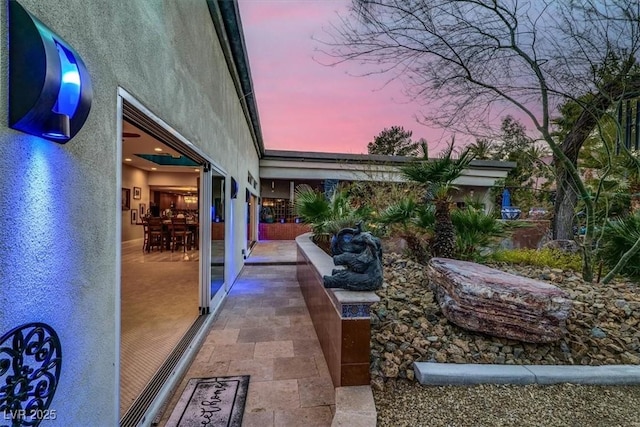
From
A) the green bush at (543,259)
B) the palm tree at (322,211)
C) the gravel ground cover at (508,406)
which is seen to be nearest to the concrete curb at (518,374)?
the gravel ground cover at (508,406)

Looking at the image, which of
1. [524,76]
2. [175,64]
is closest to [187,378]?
[175,64]

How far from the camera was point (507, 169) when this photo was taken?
17344mm

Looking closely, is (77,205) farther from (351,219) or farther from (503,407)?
(351,219)

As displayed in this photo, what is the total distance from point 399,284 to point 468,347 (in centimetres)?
141

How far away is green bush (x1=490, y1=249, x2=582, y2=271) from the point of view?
17.2ft

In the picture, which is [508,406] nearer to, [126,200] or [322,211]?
[322,211]

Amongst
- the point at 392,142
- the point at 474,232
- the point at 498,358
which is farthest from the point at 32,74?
the point at 392,142

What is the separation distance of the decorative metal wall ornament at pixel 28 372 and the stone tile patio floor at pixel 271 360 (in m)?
1.29

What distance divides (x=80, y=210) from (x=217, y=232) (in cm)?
336

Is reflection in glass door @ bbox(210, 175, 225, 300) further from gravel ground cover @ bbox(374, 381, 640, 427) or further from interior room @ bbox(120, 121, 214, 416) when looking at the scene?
gravel ground cover @ bbox(374, 381, 640, 427)

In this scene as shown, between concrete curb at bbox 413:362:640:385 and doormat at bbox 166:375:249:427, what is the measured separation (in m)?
Answer: 1.57

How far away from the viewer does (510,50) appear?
4637 mm

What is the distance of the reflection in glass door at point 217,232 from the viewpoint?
446 centimetres

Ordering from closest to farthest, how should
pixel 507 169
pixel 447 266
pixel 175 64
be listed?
pixel 175 64, pixel 447 266, pixel 507 169
